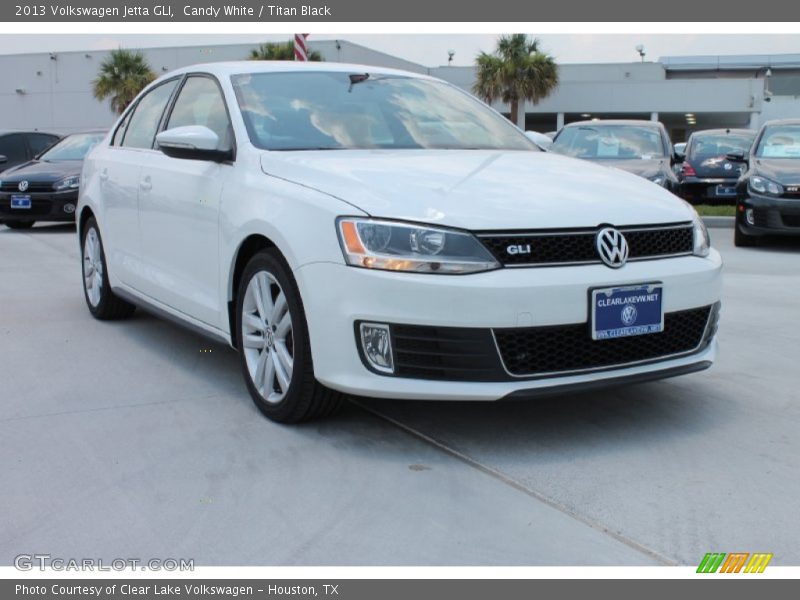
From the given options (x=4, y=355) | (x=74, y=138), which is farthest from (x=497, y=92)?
(x=4, y=355)

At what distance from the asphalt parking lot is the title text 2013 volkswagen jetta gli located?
265mm

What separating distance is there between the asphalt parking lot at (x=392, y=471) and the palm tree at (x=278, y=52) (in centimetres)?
3271

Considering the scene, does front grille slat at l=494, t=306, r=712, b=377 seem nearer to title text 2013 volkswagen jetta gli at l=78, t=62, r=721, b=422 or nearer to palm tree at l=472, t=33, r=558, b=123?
title text 2013 volkswagen jetta gli at l=78, t=62, r=721, b=422

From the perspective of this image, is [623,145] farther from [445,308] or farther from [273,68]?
[445,308]

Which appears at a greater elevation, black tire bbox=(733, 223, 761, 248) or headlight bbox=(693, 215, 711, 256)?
headlight bbox=(693, 215, 711, 256)

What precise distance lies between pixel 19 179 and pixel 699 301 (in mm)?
11258

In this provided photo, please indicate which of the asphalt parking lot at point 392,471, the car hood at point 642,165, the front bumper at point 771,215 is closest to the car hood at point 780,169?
the front bumper at point 771,215

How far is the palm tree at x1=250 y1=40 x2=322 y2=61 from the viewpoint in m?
36.5

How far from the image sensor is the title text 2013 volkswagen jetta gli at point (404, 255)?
136 inches

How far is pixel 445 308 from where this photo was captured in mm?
3420

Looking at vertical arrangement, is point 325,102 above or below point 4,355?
above

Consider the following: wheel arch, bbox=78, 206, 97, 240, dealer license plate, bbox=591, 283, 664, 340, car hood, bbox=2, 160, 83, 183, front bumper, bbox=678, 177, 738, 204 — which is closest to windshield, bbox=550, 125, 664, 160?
front bumper, bbox=678, 177, 738, 204

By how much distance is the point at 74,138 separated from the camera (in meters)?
14.4

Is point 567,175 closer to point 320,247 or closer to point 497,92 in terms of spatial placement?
point 320,247
